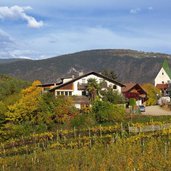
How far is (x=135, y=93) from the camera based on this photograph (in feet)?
203

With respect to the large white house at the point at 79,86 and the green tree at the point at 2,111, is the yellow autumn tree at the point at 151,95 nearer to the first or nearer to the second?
the large white house at the point at 79,86

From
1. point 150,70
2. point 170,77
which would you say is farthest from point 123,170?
point 150,70

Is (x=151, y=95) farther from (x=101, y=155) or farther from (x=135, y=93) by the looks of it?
(x=101, y=155)

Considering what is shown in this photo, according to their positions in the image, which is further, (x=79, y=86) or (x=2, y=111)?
(x=79, y=86)

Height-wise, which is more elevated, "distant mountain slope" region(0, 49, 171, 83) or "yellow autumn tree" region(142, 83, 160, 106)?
"distant mountain slope" region(0, 49, 171, 83)

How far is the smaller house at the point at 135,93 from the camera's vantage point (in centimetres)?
6139

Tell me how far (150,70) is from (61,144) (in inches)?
4175

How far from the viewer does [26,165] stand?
20688mm

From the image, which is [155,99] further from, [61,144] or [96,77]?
[61,144]

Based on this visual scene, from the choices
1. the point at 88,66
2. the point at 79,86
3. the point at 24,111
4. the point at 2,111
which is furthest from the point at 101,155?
the point at 88,66

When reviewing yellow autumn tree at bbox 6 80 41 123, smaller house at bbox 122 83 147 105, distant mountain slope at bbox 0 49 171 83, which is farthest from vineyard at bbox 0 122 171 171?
distant mountain slope at bbox 0 49 171 83

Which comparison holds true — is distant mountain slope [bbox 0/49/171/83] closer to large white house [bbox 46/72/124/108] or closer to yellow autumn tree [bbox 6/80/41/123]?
large white house [bbox 46/72/124/108]

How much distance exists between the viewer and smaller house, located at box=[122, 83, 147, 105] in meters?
61.4

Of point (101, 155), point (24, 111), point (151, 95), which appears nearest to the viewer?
point (101, 155)
